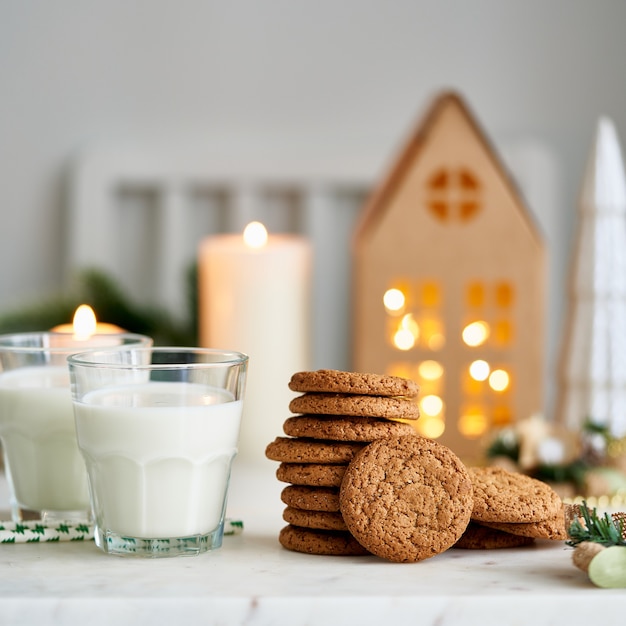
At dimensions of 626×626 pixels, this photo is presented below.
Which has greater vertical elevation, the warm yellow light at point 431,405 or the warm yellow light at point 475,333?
the warm yellow light at point 475,333

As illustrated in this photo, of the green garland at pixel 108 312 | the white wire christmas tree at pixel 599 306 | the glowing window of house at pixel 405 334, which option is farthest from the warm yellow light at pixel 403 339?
the green garland at pixel 108 312

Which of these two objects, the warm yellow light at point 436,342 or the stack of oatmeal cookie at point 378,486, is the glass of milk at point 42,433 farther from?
the warm yellow light at point 436,342

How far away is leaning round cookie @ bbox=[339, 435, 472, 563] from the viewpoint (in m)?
0.55

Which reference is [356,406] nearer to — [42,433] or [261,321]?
[42,433]

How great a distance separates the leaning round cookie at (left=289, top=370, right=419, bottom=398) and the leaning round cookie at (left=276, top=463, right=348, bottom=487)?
48mm

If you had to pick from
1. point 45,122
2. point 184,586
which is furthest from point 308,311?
point 45,122

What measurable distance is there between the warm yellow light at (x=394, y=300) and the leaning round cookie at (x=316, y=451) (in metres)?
0.62

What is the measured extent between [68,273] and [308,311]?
2.73ft

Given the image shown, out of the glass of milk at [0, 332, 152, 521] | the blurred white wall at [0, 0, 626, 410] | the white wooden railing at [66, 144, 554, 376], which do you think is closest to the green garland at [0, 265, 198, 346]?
the white wooden railing at [66, 144, 554, 376]

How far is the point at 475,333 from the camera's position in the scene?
119 cm

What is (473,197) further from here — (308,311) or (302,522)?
(302,522)

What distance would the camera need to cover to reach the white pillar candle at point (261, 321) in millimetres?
1200

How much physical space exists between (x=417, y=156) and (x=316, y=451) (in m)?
0.72

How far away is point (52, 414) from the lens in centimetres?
67
